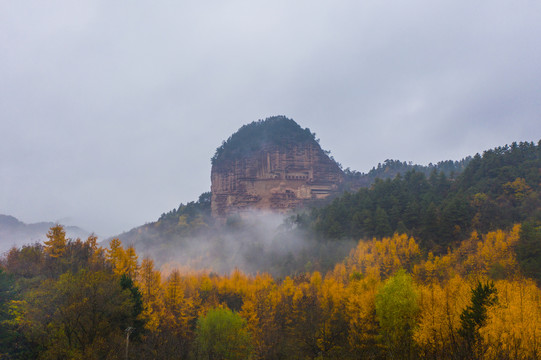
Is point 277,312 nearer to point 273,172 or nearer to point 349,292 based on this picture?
point 349,292

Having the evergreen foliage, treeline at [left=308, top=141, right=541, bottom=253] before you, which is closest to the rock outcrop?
treeline at [left=308, top=141, right=541, bottom=253]

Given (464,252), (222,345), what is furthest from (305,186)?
(222,345)

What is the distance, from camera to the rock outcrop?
6501 inches

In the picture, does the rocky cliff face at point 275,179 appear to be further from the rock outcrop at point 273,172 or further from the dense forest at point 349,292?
the dense forest at point 349,292

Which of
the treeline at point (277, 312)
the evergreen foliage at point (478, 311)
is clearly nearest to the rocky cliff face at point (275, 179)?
the treeline at point (277, 312)

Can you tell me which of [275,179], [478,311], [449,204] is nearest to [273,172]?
[275,179]

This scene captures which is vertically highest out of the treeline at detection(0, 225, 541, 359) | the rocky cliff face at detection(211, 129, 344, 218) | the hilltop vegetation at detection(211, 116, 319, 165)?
the hilltop vegetation at detection(211, 116, 319, 165)

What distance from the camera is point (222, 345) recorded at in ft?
94.2

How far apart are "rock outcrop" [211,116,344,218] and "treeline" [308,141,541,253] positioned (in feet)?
255

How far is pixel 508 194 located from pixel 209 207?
476 feet

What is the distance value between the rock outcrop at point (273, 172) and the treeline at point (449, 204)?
255 feet

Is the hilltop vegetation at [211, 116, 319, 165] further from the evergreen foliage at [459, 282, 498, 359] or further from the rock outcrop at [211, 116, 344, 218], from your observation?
the evergreen foliage at [459, 282, 498, 359]

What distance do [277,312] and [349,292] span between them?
38.1 ft

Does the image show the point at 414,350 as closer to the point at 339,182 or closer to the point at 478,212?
the point at 478,212
